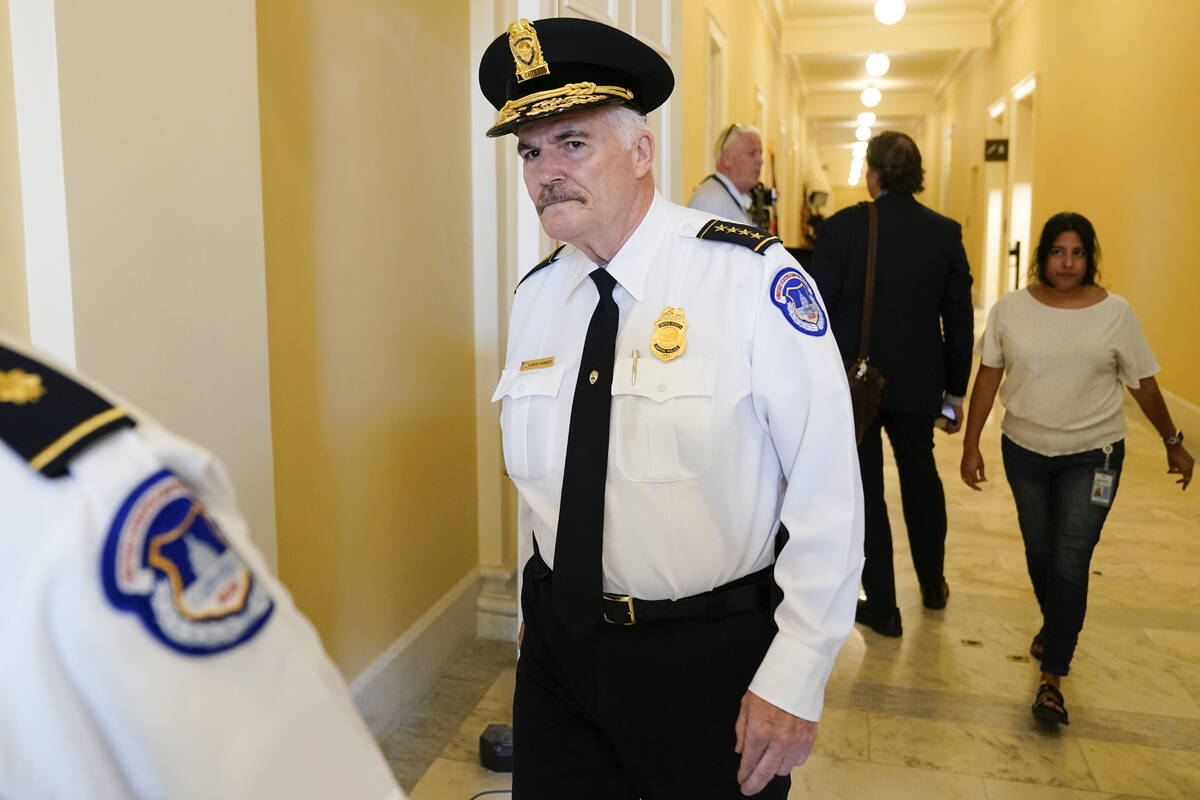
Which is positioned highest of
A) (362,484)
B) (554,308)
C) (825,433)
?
(554,308)

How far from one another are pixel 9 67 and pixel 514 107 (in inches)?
27.6

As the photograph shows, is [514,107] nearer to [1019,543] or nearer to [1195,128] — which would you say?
[1019,543]

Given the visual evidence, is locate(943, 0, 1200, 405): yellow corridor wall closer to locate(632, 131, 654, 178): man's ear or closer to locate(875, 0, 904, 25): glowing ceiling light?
locate(875, 0, 904, 25): glowing ceiling light

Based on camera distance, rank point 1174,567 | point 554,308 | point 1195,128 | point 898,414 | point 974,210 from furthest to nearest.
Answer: point 974,210
point 1195,128
point 1174,567
point 898,414
point 554,308

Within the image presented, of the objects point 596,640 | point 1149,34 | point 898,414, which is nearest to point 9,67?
point 596,640

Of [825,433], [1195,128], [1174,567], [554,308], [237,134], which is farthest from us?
[1195,128]

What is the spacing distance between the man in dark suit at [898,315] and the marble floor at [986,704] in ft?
1.21

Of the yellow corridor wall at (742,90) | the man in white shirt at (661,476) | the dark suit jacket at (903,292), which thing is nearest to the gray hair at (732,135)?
the yellow corridor wall at (742,90)

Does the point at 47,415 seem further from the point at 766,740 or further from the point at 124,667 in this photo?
the point at 766,740

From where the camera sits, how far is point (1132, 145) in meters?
7.45

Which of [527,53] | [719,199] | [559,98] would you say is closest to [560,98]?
[559,98]

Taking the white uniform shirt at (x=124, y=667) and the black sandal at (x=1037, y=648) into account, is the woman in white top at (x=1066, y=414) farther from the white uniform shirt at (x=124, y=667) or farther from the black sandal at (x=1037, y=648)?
the white uniform shirt at (x=124, y=667)

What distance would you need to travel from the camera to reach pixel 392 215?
2.81m

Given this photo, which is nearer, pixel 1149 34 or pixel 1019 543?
pixel 1019 543
